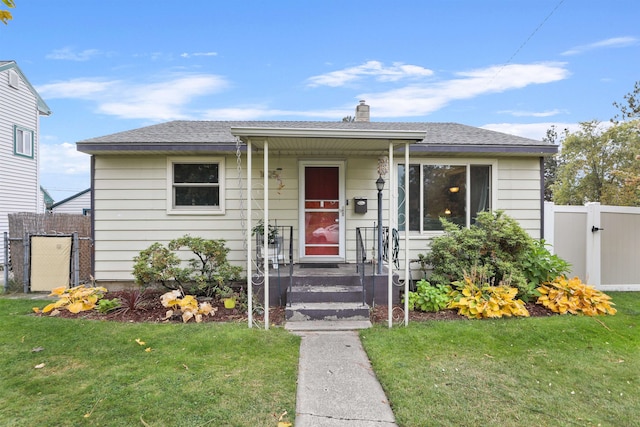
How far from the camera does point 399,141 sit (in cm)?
466

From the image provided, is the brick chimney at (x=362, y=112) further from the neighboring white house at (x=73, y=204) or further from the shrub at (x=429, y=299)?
the neighboring white house at (x=73, y=204)

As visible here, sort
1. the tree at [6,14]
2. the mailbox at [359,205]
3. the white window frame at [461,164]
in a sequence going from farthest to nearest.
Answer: the white window frame at [461,164]
the mailbox at [359,205]
the tree at [6,14]

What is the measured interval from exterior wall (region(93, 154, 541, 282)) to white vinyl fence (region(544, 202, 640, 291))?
1064 millimetres

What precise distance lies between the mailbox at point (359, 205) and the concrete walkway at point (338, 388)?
Result: 274cm

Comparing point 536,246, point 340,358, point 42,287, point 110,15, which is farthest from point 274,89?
point 340,358

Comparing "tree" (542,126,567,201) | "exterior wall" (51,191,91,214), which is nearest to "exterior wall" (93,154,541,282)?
"exterior wall" (51,191,91,214)

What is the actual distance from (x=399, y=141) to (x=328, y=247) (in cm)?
265

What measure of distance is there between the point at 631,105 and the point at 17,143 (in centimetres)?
2501

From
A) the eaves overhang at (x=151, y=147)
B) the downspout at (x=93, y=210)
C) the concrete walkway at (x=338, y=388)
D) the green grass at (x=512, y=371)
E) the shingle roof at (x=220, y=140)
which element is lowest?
the concrete walkway at (x=338, y=388)

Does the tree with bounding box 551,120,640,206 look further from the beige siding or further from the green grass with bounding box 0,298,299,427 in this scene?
the green grass with bounding box 0,298,299,427

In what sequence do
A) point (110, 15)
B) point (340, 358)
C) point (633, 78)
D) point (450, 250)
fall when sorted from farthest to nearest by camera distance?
point (633, 78), point (110, 15), point (450, 250), point (340, 358)

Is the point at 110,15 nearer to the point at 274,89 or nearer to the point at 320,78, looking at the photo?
the point at 274,89

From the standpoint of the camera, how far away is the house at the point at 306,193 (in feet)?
20.5

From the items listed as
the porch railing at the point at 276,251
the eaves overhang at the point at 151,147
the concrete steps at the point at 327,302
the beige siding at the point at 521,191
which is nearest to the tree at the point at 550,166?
the beige siding at the point at 521,191
